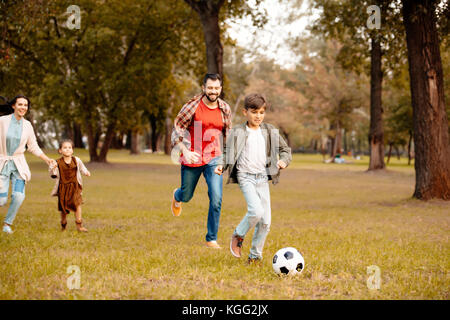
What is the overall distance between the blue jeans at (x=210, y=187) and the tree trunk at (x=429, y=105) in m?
7.82

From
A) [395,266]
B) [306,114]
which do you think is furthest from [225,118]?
[306,114]

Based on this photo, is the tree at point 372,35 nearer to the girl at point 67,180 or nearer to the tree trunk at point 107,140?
the girl at point 67,180

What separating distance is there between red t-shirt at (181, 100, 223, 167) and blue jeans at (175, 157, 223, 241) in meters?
0.12

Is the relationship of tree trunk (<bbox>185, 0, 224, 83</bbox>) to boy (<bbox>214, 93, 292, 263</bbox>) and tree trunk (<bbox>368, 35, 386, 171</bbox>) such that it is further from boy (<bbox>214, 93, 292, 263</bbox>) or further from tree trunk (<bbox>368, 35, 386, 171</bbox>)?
boy (<bbox>214, 93, 292, 263</bbox>)

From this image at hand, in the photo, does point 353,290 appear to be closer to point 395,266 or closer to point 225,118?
point 395,266

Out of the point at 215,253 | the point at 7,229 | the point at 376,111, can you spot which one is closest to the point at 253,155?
the point at 215,253

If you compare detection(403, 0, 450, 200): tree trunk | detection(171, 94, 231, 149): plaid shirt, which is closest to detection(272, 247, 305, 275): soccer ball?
detection(171, 94, 231, 149): plaid shirt

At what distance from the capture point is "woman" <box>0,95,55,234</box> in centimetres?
793

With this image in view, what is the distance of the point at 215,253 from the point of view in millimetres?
6645

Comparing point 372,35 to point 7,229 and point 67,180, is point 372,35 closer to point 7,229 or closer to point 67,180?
point 67,180

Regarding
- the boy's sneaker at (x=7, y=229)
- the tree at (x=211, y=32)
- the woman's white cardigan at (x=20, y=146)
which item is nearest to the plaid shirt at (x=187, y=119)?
the woman's white cardigan at (x=20, y=146)

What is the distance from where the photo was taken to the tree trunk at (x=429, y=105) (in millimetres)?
12805

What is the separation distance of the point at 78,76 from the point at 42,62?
3339 mm
